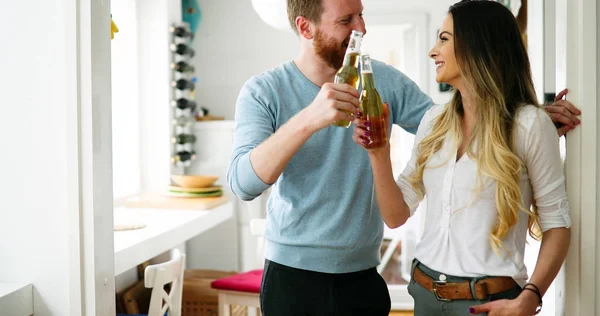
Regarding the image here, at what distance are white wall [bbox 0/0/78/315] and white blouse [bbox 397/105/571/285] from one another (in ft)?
3.05

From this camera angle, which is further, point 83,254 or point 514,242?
point 83,254

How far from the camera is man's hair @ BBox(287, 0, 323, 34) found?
1.81 m

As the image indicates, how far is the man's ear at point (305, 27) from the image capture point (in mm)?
1848

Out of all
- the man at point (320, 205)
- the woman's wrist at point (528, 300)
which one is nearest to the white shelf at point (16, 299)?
the man at point (320, 205)

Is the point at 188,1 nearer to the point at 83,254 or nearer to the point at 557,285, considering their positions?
the point at 83,254

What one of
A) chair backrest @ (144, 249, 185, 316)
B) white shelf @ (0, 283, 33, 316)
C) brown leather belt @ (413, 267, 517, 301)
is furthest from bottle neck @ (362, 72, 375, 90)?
chair backrest @ (144, 249, 185, 316)

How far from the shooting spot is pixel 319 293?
177cm

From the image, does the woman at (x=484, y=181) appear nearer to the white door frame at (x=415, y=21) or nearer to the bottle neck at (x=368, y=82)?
the bottle neck at (x=368, y=82)

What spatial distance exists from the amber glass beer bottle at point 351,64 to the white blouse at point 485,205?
277 millimetres

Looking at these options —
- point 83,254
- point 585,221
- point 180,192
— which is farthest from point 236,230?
point 585,221

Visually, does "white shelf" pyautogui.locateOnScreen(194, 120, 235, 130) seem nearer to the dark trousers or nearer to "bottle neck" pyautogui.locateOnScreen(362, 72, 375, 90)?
the dark trousers

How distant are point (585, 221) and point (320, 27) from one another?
0.81 meters

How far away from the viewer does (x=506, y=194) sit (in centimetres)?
145

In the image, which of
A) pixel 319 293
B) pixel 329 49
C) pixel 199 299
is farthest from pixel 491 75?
pixel 199 299
